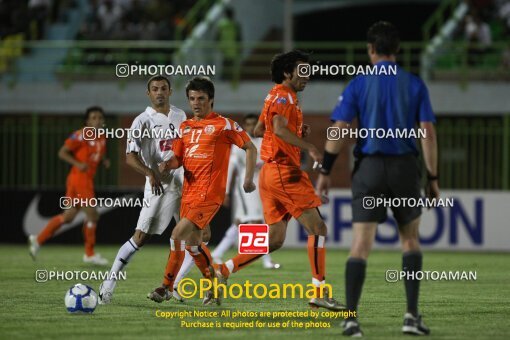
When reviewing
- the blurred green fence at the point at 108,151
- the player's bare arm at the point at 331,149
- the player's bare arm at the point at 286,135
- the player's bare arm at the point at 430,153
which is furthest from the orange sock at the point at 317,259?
the blurred green fence at the point at 108,151

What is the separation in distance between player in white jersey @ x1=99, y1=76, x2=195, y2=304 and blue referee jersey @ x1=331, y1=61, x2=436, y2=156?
2897mm

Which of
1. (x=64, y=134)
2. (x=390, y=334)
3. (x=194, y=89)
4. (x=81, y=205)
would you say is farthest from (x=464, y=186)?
(x=390, y=334)

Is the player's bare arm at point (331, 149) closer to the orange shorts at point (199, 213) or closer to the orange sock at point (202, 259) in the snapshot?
the orange shorts at point (199, 213)

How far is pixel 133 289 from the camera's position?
12.3 metres

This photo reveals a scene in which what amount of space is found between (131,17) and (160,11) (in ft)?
2.53

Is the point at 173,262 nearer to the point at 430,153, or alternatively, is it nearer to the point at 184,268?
the point at 184,268

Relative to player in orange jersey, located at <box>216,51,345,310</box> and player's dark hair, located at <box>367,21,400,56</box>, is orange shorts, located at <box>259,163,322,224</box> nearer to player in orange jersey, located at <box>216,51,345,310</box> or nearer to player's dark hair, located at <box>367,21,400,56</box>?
player in orange jersey, located at <box>216,51,345,310</box>

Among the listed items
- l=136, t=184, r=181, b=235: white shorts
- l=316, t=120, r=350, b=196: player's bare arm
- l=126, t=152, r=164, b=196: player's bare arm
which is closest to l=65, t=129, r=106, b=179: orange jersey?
l=136, t=184, r=181, b=235: white shorts

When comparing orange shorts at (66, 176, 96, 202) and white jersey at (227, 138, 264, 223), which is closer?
white jersey at (227, 138, 264, 223)

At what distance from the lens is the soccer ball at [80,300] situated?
975 cm

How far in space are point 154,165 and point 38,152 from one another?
46.9 ft

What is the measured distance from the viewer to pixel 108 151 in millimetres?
25156

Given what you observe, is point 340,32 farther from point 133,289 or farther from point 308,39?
point 133,289

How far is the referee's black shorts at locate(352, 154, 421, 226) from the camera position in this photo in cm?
834
